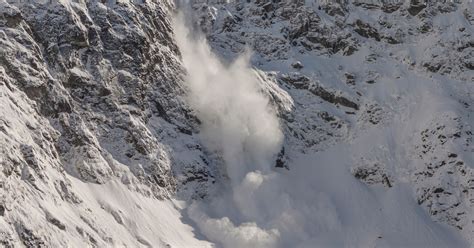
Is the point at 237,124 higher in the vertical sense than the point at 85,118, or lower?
higher

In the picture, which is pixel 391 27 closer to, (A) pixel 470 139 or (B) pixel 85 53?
(A) pixel 470 139

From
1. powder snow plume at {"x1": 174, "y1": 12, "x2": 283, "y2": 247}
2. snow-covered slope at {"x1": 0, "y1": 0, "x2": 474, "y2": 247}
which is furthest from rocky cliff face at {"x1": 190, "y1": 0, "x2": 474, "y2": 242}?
powder snow plume at {"x1": 174, "y1": 12, "x2": 283, "y2": 247}

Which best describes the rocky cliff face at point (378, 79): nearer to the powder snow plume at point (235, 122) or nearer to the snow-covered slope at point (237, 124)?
the snow-covered slope at point (237, 124)

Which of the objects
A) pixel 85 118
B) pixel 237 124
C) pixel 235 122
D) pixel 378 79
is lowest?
pixel 85 118

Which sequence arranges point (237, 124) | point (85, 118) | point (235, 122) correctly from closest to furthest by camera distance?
point (85, 118), point (237, 124), point (235, 122)

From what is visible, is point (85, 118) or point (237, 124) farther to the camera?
point (237, 124)

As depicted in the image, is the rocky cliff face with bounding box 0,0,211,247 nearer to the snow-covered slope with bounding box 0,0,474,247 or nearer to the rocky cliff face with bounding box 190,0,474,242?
the snow-covered slope with bounding box 0,0,474,247

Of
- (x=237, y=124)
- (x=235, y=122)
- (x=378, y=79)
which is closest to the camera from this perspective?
(x=237, y=124)

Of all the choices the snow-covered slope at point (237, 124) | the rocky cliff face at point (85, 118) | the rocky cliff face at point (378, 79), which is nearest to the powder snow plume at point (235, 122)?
the snow-covered slope at point (237, 124)

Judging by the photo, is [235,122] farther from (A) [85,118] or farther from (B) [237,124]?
(A) [85,118]

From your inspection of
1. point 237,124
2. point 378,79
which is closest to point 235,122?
point 237,124
